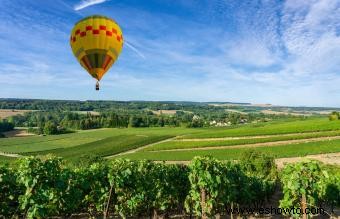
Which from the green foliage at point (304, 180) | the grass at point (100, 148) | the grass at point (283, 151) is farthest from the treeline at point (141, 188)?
the grass at point (100, 148)

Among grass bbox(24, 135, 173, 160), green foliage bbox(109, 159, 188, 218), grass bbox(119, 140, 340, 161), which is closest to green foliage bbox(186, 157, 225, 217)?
green foliage bbox(109, 159, 188, 218)

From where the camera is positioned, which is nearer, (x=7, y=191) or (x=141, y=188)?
(x=7, y=191)

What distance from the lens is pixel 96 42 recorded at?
89.5 feet

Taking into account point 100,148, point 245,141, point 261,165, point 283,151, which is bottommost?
point 100,148

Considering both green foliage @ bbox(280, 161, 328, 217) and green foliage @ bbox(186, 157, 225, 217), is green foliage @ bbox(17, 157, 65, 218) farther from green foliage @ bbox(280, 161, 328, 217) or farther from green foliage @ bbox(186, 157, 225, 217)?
green foliage @ bbox(280, 161, 328, 217)

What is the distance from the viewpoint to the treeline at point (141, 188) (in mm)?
14641

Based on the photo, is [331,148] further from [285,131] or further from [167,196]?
[167,196]

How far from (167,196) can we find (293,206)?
23.8 ft

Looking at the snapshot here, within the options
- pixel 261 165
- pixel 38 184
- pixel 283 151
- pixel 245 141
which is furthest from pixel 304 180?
pixel 245 141

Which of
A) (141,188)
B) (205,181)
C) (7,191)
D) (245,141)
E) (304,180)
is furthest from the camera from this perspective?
(245,141)

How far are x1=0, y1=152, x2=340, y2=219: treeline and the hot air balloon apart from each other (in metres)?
11.8

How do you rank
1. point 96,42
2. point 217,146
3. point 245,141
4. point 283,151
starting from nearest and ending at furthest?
point 96,42, point 283,151, point 245,141, point 217,146

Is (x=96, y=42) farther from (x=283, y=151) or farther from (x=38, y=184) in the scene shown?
(x=283, y=151)

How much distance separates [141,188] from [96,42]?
14255mm
